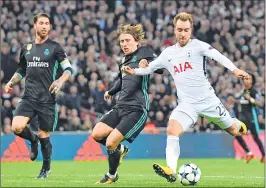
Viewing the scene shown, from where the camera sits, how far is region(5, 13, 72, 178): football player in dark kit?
13141 mm

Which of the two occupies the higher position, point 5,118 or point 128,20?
point 128,20

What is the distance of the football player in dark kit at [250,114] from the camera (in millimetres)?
21156

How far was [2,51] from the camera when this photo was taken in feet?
80.0

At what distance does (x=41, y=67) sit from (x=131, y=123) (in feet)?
6.48

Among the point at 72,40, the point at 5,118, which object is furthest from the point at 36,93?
the point at 72,40

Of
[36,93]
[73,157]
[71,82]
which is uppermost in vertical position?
[36,93]

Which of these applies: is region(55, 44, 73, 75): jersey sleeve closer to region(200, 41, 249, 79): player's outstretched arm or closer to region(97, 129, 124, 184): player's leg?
region(97, 129, 124, 184): player's leg

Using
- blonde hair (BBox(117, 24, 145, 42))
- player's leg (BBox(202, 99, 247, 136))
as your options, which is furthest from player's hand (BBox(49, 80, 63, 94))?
player's leg (BBox(202, 99, 247, 136))

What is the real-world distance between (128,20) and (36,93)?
1626 centimetres

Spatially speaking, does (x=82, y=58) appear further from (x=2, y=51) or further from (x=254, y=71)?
(x=254, y=71)

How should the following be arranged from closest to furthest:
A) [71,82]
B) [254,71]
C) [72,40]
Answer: [71,82]
[72,40]
[254,71]

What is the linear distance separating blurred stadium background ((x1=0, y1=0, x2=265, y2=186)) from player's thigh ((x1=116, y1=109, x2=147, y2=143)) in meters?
9.87

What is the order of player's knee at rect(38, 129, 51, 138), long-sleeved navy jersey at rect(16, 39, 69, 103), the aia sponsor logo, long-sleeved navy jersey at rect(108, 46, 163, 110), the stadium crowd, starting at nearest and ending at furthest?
the aia sponsor logo → long-sleeved navy jersey at rect(108, 46, 163, 110) → long-sleeved navy jersey at rect(16, 39, 69, 103) → player's knee at rect(38, 129, 51, 138) → the stadium crowd

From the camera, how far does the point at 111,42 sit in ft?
90.8
